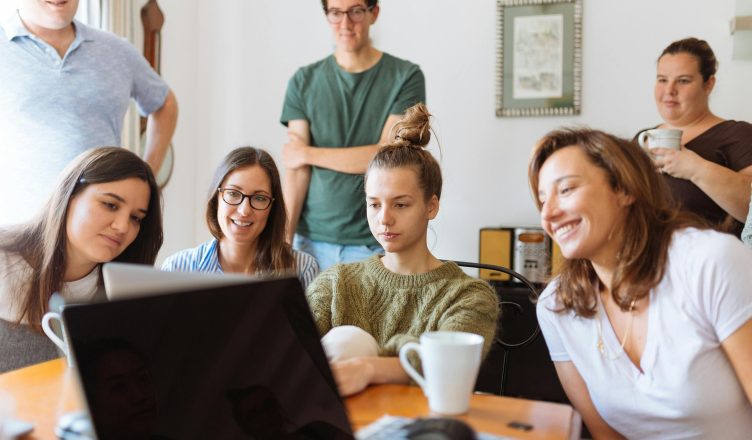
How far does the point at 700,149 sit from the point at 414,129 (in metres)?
1.01

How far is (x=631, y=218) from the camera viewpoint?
1.31 m

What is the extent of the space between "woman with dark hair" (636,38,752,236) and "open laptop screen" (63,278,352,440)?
1.56 m

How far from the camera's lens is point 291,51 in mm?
3639

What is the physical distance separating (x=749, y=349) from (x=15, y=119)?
2.10 metres

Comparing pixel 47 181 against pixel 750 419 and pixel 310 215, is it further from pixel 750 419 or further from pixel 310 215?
pixel 750 419

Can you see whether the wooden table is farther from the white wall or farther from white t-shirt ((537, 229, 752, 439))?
the white wall

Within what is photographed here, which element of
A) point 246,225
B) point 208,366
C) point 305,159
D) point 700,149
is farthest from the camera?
point 305,159

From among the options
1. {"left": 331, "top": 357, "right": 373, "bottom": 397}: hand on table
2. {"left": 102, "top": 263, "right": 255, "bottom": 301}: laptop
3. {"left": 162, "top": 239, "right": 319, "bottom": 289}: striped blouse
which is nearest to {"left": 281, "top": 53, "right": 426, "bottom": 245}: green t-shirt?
{"left": 162, "top": 239, "right": 319, "bottom": 289}: striped blouse

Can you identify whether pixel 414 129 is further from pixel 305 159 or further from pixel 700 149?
pixel 700 149

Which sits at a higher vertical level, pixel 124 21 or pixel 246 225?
pixel 124 21

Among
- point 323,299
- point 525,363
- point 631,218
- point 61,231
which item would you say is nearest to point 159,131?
point 61,231

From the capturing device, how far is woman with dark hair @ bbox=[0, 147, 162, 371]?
157 centimetres

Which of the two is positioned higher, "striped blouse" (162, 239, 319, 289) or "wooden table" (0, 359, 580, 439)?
"striped blouse" (162, 239, 319, 289)

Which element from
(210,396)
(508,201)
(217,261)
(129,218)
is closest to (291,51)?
(508,201)
